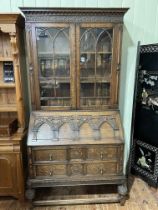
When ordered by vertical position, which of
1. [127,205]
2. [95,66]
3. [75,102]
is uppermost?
[95,66]

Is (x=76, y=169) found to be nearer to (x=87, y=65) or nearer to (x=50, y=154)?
(x=50, y=154)

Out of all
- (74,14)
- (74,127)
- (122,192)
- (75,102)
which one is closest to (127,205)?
(122,192)

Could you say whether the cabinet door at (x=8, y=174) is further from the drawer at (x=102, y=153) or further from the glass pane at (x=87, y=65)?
the glass pane at (x=87, y=65)

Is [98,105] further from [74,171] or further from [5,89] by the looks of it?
[5,89]

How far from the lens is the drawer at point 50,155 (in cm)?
199

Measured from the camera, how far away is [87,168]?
81.2 inches

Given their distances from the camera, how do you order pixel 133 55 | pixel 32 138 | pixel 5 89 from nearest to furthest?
pixel 32 138, pixel 5 89, pixel 133 55

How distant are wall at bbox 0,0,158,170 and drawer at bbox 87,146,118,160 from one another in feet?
2.37

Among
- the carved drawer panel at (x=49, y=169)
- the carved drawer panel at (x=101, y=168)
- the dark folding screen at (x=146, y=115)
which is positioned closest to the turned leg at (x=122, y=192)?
the carved drawer panel at (x=101, y=168)

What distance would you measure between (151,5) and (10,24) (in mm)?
1647

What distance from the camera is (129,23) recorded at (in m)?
2.36

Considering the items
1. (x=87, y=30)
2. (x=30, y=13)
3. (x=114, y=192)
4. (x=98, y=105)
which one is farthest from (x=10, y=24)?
(x=114, y=192)

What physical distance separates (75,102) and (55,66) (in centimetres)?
43

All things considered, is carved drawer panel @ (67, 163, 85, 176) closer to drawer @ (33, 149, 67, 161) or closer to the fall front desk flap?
drawer @ (33, 149, 67, 161)
